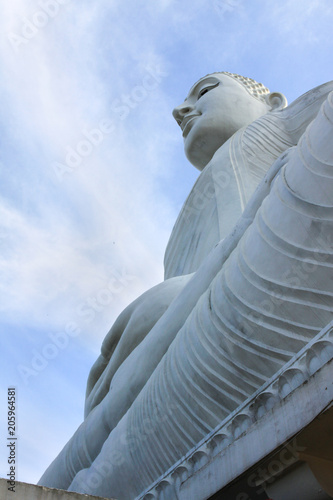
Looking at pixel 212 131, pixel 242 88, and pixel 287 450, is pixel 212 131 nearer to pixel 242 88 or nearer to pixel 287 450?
pixel 242 88

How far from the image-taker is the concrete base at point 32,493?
1.71 metres

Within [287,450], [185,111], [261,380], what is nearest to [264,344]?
[261,380]

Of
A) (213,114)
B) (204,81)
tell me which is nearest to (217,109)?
(213,114)

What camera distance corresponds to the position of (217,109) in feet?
21.1

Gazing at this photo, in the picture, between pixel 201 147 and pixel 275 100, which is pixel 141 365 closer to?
pixel 201 147

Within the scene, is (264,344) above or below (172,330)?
below

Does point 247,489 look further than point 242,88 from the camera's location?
No

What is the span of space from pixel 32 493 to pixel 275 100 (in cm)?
568

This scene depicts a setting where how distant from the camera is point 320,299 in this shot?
250 centimetres

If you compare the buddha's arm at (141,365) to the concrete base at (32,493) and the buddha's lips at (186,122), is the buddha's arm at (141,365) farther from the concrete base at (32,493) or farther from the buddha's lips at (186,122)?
the buddha's lips at (186,122)

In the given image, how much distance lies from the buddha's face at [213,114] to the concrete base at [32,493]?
5.00 m

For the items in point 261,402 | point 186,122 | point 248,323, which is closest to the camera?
point 261,402

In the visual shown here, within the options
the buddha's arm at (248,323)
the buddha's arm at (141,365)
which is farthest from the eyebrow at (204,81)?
the buddha's arm at (248,323)

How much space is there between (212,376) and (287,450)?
35.6 inches
